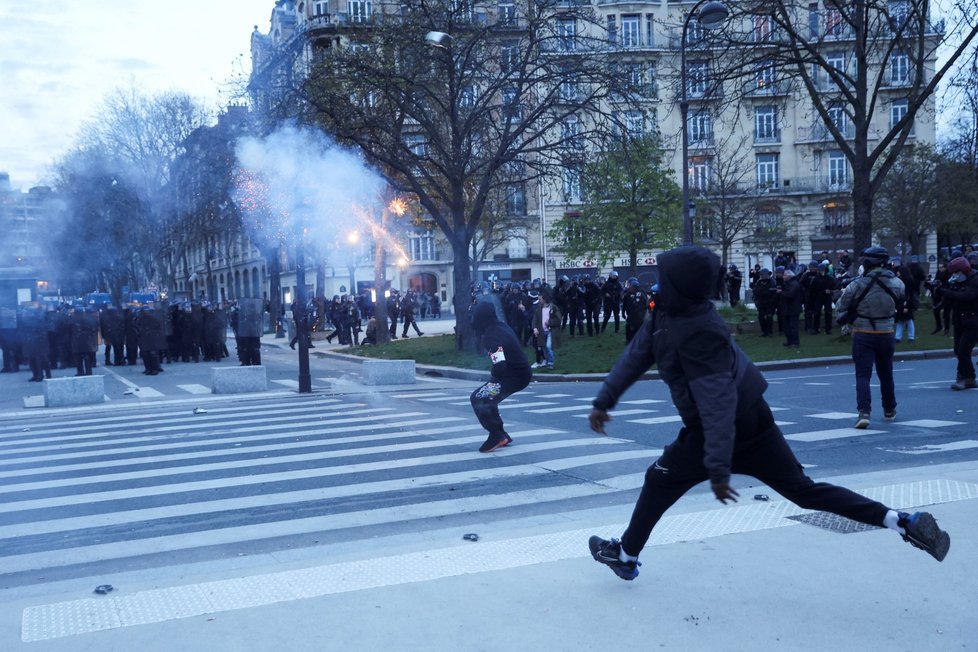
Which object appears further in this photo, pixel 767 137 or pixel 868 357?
pixel 767 137

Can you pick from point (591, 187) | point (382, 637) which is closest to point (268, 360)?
point (591, 187)

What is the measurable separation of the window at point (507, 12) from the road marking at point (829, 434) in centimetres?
1489

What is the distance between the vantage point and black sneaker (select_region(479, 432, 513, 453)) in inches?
370

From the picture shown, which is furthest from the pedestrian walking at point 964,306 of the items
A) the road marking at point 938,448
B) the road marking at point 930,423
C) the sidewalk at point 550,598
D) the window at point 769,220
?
the window at point 769,220

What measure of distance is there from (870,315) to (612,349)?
42.2 feet

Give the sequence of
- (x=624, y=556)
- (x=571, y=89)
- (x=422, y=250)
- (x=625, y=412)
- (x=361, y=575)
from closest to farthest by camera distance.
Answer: (x=624, y=556) → (x=361, y=575) → (x=625, y=412) → (x=571, y=89) → (x=422, y=250)

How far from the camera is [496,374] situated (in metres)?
9.84

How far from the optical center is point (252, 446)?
34.0ft

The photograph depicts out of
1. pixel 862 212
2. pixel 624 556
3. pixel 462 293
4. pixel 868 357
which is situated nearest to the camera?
pixel 624 556

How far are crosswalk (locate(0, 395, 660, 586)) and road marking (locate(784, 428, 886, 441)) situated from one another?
1.81 m

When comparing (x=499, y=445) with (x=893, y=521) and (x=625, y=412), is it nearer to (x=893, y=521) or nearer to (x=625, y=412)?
(x=625, y=412)

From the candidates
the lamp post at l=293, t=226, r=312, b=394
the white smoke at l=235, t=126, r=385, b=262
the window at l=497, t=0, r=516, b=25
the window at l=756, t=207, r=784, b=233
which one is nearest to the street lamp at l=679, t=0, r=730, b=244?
the window at l=497, t=0, r=516, b=25

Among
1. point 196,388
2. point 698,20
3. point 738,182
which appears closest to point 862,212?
point 698,20

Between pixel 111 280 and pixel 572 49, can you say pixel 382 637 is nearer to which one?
pixel 572 49
